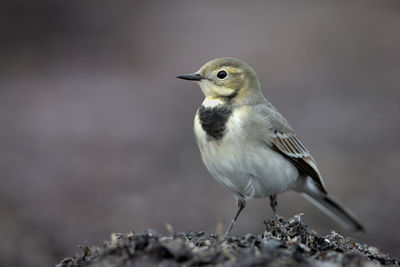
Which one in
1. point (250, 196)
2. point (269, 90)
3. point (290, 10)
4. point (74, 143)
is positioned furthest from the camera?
point (290, 10)

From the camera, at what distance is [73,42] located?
80.5 ft

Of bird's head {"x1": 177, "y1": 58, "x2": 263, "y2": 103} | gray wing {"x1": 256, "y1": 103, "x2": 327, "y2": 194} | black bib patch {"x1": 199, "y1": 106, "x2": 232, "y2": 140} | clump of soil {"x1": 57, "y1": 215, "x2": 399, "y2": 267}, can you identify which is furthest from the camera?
bird's head {"x1": 177, "y1": 58, "x2": 263, "y2": 103}

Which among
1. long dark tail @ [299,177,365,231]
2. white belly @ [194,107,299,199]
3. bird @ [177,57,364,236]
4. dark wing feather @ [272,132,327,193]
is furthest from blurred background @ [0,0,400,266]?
white belly @ [194,107,299,199]

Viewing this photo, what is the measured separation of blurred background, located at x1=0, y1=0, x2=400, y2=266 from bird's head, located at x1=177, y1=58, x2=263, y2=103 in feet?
14.2

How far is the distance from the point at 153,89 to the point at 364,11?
11693 millimetres

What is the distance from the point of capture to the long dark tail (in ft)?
25.4

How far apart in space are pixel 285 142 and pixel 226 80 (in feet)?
3.82

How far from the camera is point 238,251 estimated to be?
16.0 ft

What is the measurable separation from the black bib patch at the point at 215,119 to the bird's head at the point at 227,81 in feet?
0.79

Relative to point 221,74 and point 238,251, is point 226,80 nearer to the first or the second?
point 221,74

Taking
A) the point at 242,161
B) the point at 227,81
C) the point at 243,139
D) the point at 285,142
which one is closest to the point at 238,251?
the point at 242,161

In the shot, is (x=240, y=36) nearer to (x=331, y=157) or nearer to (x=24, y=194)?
(x=331, y=157)

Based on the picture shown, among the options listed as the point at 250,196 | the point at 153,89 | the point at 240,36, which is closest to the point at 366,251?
the point at 250,196

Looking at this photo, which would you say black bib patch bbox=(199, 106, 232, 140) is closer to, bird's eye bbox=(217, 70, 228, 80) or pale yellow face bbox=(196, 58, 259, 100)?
pale yellow face bbox=(196, 58, 259, 100)
